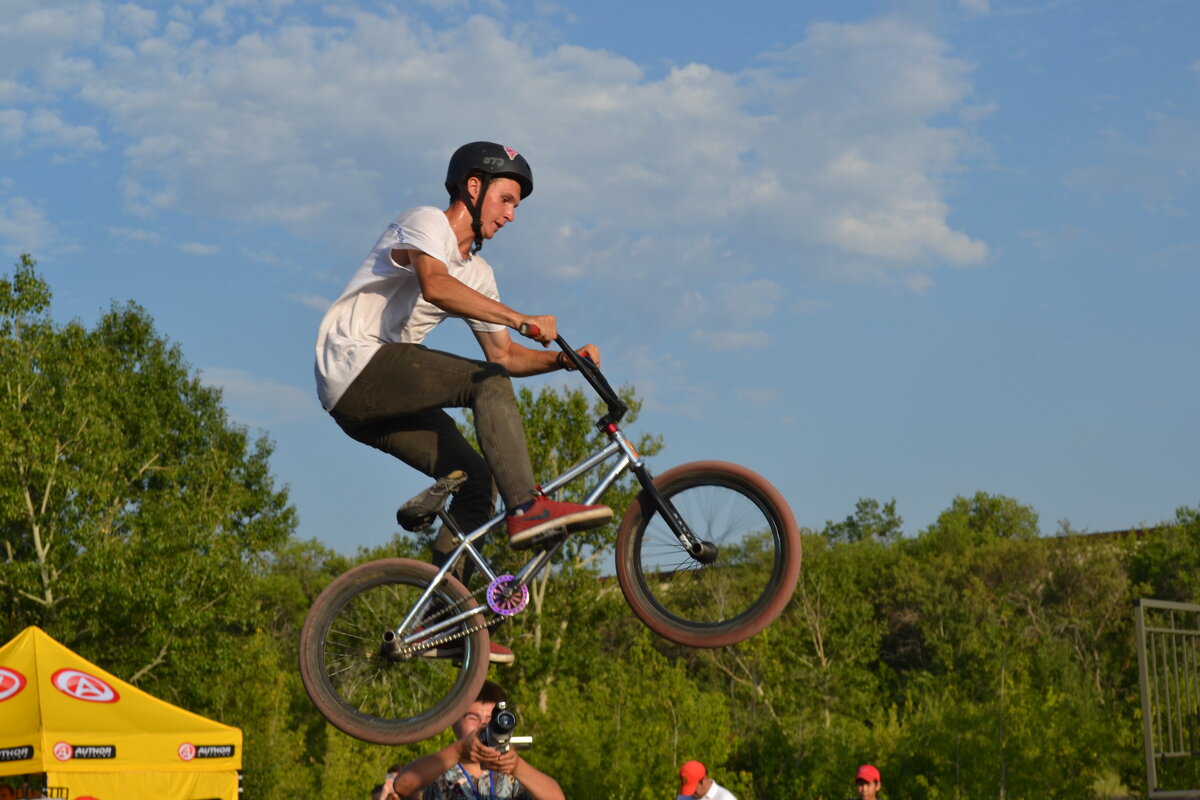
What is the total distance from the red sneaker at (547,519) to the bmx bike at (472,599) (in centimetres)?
14

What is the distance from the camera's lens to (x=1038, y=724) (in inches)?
1499

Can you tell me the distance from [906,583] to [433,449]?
7595 centimetres

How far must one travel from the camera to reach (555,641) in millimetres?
53844

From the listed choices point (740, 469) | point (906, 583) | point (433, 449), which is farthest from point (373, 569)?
point (906, 583)

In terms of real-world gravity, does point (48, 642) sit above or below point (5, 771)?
above

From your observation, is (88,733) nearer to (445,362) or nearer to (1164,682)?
(445,362)

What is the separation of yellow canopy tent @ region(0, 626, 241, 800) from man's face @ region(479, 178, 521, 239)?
10.7 m

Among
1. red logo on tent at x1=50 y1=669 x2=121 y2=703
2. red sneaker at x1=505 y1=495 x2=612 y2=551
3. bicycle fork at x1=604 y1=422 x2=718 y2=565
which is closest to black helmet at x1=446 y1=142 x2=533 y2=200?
bicycle fork at x1=604 y1=422 x2=718 y2=565

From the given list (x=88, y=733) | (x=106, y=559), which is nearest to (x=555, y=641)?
(x=106, y=559)

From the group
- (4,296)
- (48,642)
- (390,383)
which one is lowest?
(48,642)

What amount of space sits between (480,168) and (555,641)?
4891 centimetres

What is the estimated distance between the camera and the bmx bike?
6.18 meters

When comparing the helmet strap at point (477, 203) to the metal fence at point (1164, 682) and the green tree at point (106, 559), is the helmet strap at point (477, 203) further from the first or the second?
the green tree at point (106, 559)

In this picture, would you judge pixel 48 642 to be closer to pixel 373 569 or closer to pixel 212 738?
pixel 212 738
